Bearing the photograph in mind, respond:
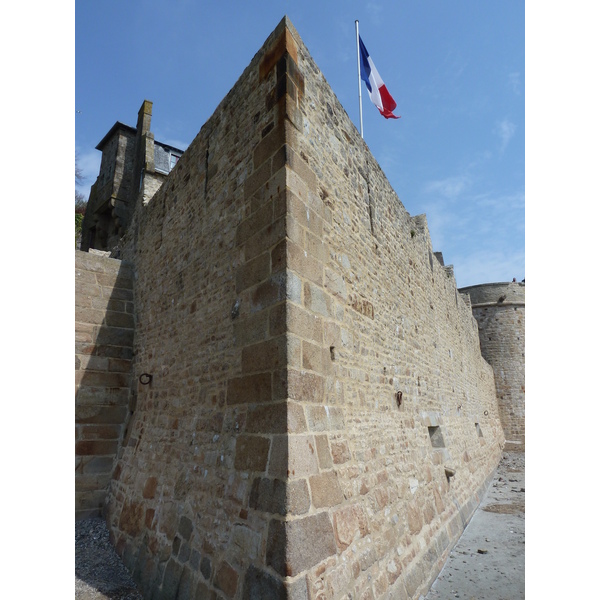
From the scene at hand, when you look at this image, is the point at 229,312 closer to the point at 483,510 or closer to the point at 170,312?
the point at 170,312

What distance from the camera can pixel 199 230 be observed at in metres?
4.89

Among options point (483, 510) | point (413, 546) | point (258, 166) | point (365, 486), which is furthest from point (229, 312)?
point (483, 510)

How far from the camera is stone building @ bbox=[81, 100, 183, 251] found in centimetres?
1348

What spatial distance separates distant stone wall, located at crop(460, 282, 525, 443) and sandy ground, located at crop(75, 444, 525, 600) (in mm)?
14019

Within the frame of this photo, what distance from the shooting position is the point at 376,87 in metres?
7.68

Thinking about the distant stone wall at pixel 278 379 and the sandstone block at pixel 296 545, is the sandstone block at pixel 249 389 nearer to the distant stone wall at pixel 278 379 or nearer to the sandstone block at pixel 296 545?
the distant stone wall at pixel 278 379

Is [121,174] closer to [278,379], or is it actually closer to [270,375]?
[270,375]

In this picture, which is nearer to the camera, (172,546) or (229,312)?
(172,546)

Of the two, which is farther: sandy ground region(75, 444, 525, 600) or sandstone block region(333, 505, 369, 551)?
sandy ground region(75, 444, 525, 600)

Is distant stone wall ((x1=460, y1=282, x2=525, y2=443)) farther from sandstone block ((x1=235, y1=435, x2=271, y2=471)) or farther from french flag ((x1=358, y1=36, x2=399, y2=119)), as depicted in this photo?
sandstone block ((x1=235, y1=435, x2=271, y2=471))

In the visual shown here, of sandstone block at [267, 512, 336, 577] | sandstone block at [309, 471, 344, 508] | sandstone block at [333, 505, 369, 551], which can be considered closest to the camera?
sandstone block at [267, 512, 336, 577]

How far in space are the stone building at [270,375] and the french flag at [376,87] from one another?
85.4 inches

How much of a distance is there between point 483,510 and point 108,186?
14.3 meters

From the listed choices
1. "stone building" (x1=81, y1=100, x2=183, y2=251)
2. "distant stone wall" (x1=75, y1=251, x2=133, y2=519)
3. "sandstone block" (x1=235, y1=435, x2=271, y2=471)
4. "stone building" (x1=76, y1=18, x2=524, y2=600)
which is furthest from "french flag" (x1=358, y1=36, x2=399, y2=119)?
"stone building" (x1=81, y1=100, x2=183, y2=251)
